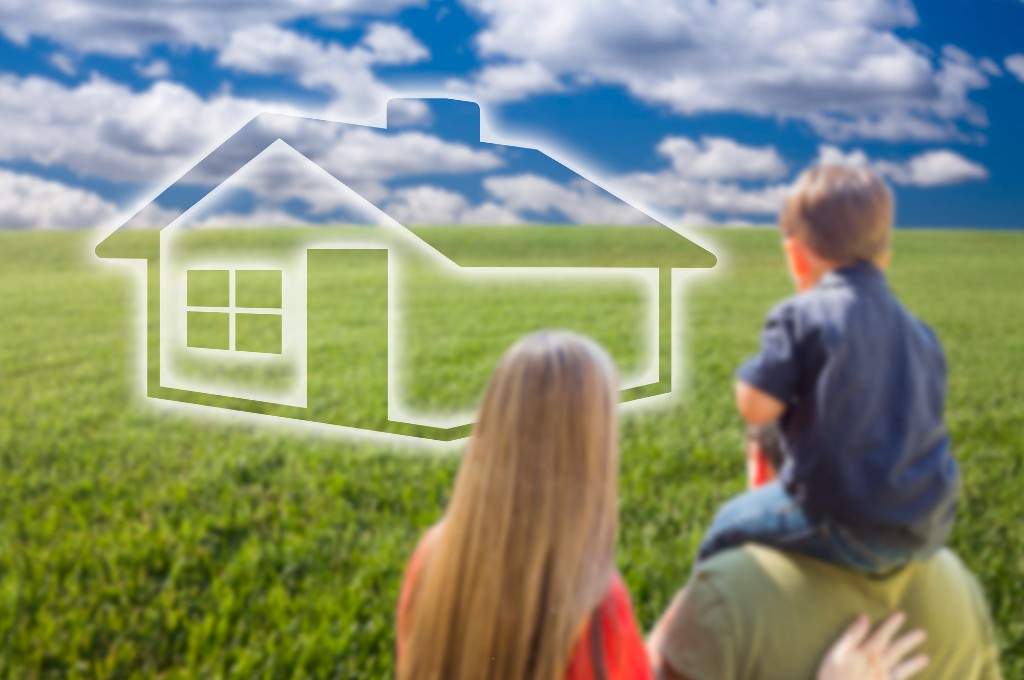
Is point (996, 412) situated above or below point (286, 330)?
below

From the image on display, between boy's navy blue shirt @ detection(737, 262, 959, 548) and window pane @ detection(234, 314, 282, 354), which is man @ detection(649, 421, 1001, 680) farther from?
window pane @ detection(234, 314, 282, 354)

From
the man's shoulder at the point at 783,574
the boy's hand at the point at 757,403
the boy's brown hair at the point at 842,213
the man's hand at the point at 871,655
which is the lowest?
the man's hand at the point at 871,655

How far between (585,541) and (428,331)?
11.6m

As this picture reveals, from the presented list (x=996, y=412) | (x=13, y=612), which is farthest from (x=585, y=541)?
(x=996, y=412)

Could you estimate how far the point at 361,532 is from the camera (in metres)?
5.25

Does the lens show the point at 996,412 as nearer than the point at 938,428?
No

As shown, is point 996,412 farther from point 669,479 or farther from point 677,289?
point 669,479

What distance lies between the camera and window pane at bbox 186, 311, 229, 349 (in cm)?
1362

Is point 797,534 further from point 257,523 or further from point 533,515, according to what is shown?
point 257,523

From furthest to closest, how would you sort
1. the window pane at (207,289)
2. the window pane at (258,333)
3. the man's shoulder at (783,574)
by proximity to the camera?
the window pane at (207,289) → the window pane at (258,333) → the man's shoulder at (783,574)

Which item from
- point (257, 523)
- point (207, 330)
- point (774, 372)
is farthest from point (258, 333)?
point (774, 372)

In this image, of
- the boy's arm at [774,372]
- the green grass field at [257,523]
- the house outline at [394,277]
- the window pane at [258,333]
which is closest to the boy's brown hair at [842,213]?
the boy's arm at [774,372]

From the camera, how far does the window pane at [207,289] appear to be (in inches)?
778

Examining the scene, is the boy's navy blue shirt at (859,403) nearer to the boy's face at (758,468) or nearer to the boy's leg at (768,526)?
the boy's leg at (768,526)
